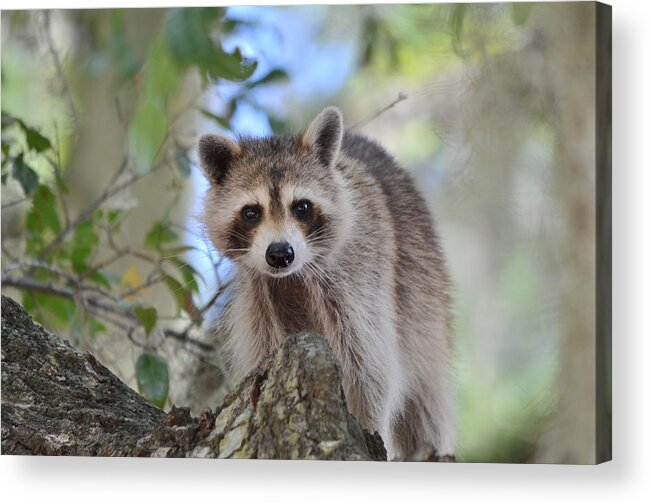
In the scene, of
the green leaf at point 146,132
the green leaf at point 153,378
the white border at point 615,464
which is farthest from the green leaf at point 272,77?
the white border at point 615,464

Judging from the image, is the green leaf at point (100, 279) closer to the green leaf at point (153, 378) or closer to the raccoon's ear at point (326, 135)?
the green leaf at point (153, 378)

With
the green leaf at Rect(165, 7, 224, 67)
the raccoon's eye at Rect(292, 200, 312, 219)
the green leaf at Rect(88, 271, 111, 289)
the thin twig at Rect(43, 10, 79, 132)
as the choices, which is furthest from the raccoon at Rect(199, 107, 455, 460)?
the thin twig at Rect(43, 10, 79, 132)

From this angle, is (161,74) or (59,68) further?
(59,68)

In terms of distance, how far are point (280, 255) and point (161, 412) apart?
868 millimetres

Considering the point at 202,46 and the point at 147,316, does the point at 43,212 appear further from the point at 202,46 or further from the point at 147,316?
the point at 202,46

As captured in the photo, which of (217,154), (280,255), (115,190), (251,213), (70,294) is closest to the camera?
(280,255)

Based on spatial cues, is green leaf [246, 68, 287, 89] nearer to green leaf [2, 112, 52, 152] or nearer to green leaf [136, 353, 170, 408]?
green leaf [2, 112, 52, 152]

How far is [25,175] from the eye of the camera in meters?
4.86

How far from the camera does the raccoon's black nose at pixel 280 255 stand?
425cm

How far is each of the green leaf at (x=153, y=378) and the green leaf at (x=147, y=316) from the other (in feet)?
0.39

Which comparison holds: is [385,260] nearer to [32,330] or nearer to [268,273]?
[268,273]

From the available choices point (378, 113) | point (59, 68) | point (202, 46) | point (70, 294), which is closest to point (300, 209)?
point (378, 113)

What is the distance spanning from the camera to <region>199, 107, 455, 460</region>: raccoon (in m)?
4.42

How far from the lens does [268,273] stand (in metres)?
4.37
